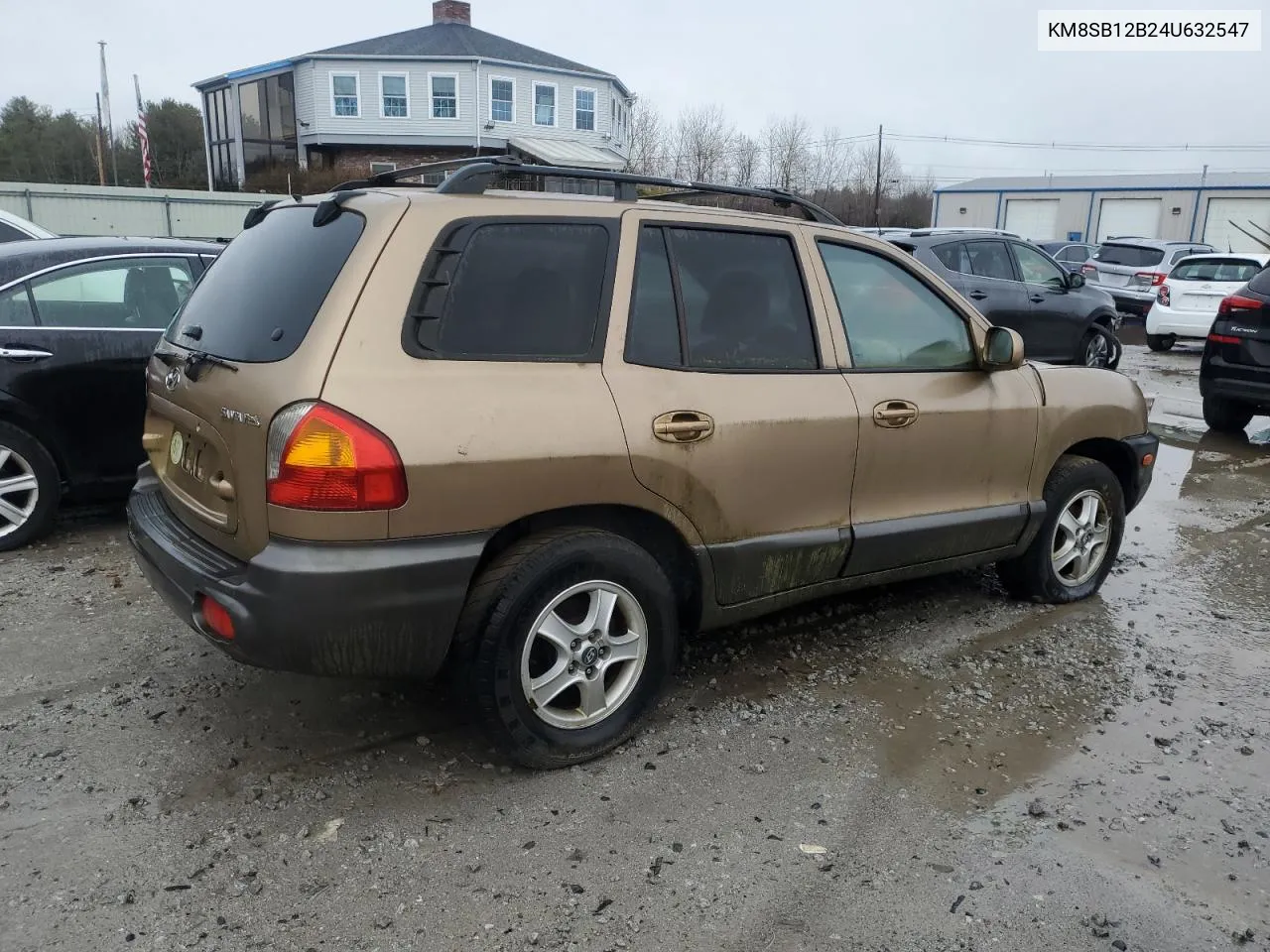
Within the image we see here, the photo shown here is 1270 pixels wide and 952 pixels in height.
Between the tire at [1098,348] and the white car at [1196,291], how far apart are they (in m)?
3.83

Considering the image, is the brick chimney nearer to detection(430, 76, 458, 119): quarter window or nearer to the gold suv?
detection(430, 76, 458, 119): quarter window

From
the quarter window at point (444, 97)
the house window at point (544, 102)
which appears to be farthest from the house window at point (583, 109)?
the quarter window at point (444, 97)

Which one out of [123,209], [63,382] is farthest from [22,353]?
[123,209]

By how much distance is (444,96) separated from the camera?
125ft

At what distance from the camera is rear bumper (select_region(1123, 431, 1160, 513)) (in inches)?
189

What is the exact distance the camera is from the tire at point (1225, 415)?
360 inches

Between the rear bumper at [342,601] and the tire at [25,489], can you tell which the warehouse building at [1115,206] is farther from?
the rear bumper at [342,601]

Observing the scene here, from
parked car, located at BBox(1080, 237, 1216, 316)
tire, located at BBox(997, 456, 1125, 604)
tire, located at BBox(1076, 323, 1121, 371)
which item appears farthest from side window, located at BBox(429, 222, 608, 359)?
parked car, located at BBox(1080, 237, 1216, 316)

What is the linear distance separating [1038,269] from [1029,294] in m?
0.54

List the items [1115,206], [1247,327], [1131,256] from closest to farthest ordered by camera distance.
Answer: [1247,327] < [1131,256] < [1115,206]

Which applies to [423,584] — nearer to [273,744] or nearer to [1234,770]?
[273,744]

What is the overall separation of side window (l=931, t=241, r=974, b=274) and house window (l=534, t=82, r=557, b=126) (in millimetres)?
32198

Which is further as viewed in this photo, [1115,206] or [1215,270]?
[1115,206]

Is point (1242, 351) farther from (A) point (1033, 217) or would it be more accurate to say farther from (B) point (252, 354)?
(A) point (1033, 217)
